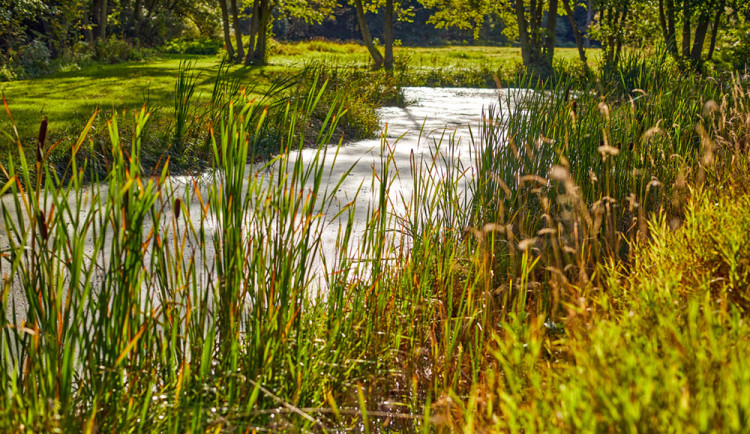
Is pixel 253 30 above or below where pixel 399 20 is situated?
below

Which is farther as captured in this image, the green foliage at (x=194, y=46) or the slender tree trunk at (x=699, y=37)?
the green foliage at (x=194, y=46)

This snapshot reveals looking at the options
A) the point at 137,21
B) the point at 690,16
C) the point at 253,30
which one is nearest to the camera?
the point at 690,16

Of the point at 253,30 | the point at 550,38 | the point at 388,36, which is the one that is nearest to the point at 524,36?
the point at 550,38

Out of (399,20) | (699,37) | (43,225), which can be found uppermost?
(399,20)

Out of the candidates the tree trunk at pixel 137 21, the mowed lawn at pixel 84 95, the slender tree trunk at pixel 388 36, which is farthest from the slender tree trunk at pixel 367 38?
the tree trunk at pixel 137 21

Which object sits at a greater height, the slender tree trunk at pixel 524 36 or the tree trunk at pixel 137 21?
the tree trunk at pixel 137 21

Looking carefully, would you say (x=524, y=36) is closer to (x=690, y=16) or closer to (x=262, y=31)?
(x=690, y=16)

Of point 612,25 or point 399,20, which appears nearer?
point 612,25

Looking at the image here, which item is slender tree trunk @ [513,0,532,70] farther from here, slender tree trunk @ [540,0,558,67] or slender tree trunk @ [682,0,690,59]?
slender tree trunk @ [682,0,690,59]

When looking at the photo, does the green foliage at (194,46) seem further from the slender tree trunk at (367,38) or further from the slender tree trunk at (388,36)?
the slender tree trunk at (388,36)

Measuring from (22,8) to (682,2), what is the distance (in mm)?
10420

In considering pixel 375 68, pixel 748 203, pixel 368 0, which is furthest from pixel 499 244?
pixel 368 0

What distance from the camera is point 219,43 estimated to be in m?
23.7

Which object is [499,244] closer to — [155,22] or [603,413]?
[603,413]
